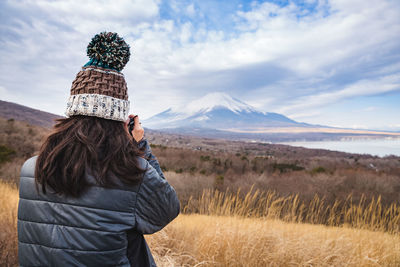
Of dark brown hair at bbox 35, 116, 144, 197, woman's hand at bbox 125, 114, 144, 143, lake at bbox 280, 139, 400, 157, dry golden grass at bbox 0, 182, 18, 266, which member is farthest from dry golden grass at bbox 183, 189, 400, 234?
lake at bbox 280, 139, 400, 157

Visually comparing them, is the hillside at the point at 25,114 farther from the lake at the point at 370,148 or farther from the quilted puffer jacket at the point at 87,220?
the lake at the point at 370,148

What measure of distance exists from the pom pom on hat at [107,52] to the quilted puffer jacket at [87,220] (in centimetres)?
54

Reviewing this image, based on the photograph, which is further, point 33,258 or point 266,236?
point 266,236

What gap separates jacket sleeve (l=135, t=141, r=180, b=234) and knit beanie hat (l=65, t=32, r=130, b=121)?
323mm

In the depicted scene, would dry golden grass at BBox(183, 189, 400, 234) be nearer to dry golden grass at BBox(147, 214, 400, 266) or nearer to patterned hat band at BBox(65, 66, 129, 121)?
dry golden grass at BBox(147, 214, 400, 266)

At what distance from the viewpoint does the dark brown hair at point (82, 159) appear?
1.01 m

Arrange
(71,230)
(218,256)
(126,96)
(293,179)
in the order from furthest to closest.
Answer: (293,179)
(218,256)
(126,96)
(71,230)

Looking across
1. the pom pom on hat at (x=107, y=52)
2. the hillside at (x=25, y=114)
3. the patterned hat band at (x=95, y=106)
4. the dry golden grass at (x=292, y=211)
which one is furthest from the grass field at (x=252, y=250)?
the hillside at (x=25, y=114)

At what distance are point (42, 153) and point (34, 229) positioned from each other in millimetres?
349

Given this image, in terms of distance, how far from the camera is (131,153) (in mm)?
1141

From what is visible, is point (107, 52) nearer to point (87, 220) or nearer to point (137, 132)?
point (137, 132)

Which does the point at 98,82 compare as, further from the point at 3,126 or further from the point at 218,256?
the point at 3,126

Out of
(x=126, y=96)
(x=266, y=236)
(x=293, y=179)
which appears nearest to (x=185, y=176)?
(x=293, y=179)

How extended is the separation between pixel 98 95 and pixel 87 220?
572 mm
